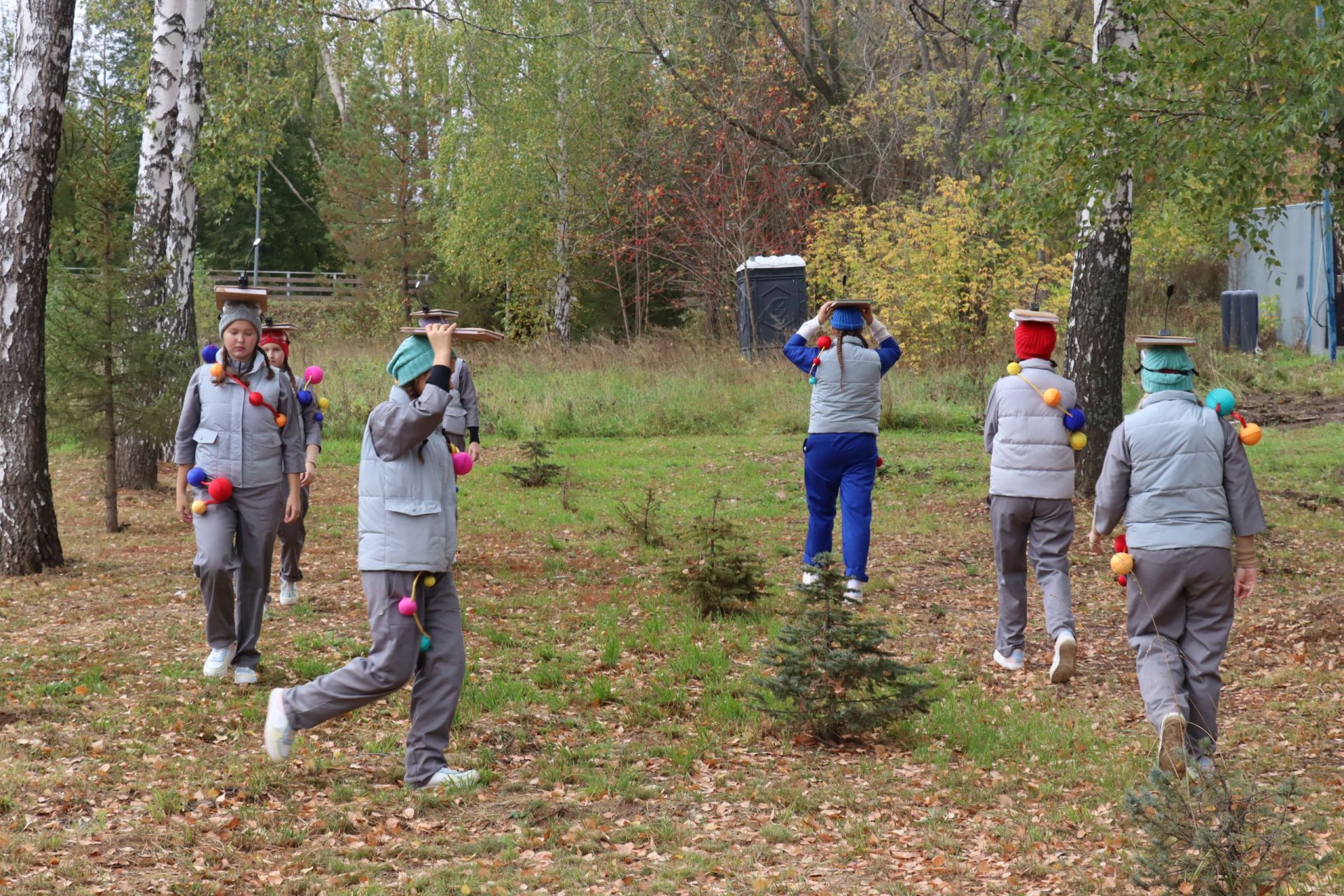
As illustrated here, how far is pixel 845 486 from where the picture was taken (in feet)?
29.9

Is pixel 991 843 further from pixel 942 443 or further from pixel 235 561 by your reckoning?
pixel 942 443

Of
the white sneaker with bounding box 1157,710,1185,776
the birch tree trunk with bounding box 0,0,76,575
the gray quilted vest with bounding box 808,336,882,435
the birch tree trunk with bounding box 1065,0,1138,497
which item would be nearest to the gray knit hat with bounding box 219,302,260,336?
the birch tree trunk with bounding box 0,0,76,575

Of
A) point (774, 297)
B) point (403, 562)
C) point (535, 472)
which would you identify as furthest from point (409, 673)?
point (774, 297)

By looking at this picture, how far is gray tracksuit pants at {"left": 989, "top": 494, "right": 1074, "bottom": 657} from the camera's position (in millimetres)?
7453

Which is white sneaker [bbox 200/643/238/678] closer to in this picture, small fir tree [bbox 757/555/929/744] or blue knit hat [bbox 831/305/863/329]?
small fir tree [bbox 757/555/929/744]

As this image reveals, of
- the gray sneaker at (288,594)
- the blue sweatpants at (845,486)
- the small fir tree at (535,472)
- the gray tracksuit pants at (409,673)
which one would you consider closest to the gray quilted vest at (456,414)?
the gray sneaker at (288,594)

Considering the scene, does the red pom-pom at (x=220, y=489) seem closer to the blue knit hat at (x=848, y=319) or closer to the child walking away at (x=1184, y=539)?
the blue knit hat at (x=848, y=319)

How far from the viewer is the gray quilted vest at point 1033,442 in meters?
7.46

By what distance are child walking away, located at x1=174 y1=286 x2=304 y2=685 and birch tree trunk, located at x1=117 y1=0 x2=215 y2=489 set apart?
5.66 m

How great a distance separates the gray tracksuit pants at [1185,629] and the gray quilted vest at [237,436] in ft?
15.0

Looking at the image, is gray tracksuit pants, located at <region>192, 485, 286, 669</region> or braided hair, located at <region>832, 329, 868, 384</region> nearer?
gray tracksuit pants, located at <region>192, 485, 286, 669</region>

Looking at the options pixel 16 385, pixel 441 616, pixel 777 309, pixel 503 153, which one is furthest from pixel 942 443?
pixel 503 153

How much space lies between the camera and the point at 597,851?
505 cm

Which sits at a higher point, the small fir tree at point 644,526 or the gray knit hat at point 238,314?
the gray knit hat at point 238,314
